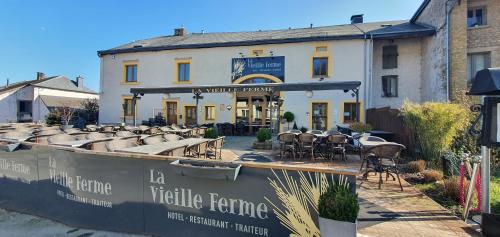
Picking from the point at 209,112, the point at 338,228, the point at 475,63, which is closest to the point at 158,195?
the point at 338,228

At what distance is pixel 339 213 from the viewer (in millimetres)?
2275

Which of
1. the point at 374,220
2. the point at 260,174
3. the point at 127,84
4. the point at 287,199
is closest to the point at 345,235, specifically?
the point at 287,199

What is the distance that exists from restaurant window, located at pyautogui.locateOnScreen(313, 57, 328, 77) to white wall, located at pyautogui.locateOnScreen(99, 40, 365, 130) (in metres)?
0.40

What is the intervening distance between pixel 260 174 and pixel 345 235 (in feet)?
3.09

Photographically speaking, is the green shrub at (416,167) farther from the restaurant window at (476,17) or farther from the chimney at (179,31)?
the chimney at (179,31)

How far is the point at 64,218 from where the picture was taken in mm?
3801

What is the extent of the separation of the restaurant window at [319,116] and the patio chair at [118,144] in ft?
43.6

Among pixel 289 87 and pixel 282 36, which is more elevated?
pixel 282 36

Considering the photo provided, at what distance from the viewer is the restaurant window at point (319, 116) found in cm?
1719

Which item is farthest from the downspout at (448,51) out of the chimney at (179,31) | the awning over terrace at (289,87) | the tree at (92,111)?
the tree at (92,111)

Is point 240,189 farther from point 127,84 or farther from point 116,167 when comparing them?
point 127,84

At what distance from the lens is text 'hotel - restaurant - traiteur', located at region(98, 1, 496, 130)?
16.6 meters

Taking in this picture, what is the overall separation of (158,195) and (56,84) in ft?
118

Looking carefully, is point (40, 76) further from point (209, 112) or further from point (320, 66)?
point (320, 66)
